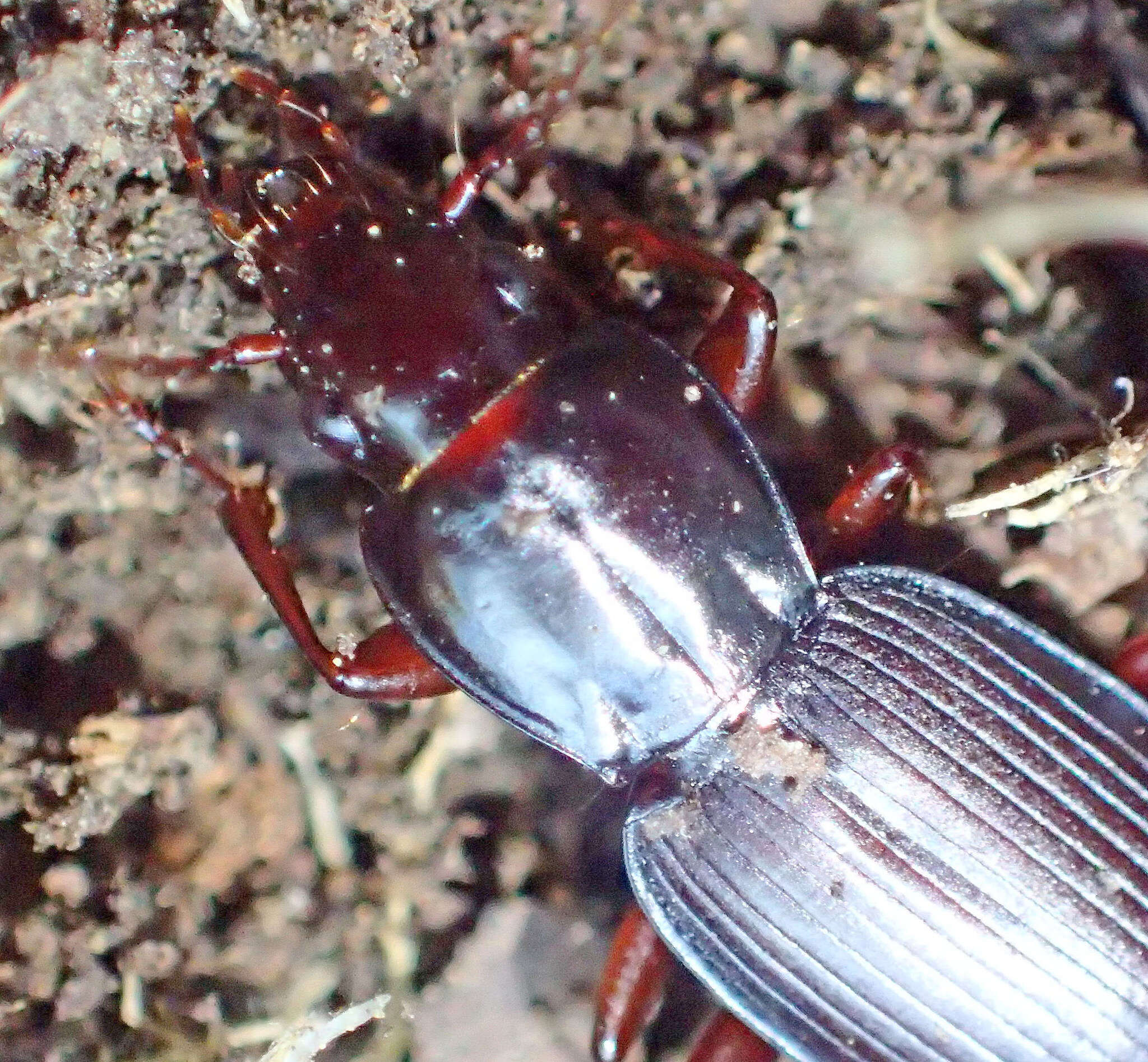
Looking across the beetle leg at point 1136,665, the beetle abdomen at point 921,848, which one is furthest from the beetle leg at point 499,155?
the beetle leg at point 1136,665

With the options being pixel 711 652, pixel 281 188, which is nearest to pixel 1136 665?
pixel 711 652

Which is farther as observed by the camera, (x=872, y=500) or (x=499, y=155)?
(x=872, y=500)

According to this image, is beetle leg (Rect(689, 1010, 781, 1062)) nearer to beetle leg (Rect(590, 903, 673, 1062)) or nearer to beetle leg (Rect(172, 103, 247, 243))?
beetle leg (Rect(590, 903, 673, 1062))

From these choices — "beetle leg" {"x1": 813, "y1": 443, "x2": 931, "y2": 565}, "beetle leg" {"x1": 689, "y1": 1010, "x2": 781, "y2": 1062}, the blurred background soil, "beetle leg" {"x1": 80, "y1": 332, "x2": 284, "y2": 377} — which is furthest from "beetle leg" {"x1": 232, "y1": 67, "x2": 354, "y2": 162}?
"beetle leg" {"x1": 689, "y1": 1010, "x2": 781, "y2": 1062}

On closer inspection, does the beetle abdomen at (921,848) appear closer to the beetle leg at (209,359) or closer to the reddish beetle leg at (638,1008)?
the reddish beetle leg at (638,1008)

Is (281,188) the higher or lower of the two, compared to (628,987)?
higher

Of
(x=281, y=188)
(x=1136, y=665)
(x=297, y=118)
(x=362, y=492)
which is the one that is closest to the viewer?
(x=281, y=188)

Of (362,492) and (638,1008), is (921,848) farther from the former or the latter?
(362,492)
